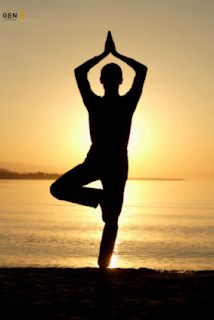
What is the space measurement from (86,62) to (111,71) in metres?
0.40

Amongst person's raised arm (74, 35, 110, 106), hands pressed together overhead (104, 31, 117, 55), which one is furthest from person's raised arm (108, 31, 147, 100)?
person's raised arm (74, 35, 110, 106)

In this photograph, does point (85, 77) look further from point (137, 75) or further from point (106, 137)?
point (106, 137)

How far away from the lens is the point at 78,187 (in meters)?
7.56

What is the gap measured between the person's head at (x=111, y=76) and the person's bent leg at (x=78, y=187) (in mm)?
1146

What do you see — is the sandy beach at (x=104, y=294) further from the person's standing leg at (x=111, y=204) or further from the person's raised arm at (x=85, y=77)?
the person's raised arm at (x=85, y=77)

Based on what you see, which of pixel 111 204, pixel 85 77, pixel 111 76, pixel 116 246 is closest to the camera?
pixel 111 76

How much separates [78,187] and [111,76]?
161 centimetres

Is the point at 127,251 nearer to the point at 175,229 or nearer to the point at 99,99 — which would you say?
the point at 175,229

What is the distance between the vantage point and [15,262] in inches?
1507

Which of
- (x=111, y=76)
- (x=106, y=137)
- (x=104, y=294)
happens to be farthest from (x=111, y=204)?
(x=111, y=76)

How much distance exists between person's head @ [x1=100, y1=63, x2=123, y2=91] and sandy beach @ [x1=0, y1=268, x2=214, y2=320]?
2648mm

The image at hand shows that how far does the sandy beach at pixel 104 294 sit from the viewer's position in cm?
541

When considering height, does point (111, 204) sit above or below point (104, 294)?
above

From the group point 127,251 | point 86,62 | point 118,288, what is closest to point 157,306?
point 118,288
